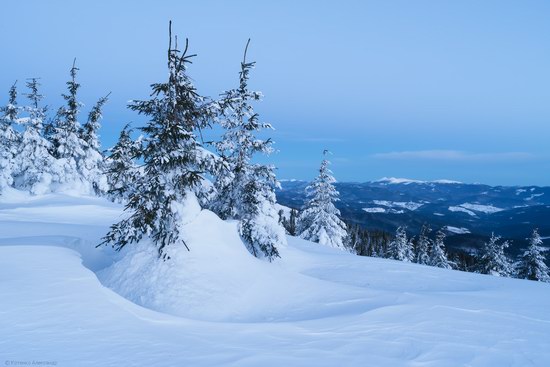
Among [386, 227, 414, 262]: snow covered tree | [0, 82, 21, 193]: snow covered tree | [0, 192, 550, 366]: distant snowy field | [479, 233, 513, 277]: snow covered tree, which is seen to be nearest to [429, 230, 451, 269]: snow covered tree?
[479, 233, 513, 277]: snow covered tree

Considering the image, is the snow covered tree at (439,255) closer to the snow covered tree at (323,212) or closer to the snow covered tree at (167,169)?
the snow covered tree at (323,212)

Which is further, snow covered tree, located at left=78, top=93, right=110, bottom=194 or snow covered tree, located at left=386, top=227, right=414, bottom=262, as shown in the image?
snow covered tree, located at left=386, top=227, right=414, bottom=262

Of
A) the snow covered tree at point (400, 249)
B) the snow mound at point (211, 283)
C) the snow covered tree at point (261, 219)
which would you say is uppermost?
the snow covered tree at point (261, 219)

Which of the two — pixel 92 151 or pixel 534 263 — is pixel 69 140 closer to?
pixel 92 151

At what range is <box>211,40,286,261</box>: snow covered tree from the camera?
11.7 metres

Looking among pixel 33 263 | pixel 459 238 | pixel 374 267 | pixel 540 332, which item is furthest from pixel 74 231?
pixel 459 238

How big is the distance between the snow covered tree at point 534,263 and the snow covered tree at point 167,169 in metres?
30.2

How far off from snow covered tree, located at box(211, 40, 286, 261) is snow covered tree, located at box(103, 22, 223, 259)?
2741 millimetres

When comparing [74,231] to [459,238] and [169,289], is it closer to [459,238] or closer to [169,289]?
[169,289]

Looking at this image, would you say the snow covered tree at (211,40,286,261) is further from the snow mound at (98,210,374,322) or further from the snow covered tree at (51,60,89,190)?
the snow covered tree at (51,60,89,190)

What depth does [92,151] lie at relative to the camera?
1227 inches

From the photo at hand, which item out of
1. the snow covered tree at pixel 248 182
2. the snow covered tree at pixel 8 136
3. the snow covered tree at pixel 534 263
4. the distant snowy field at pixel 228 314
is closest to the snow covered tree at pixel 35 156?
the snow covered tree at pixel 8 136

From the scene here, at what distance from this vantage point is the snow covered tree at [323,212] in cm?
2573

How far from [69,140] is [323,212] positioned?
928 inches
